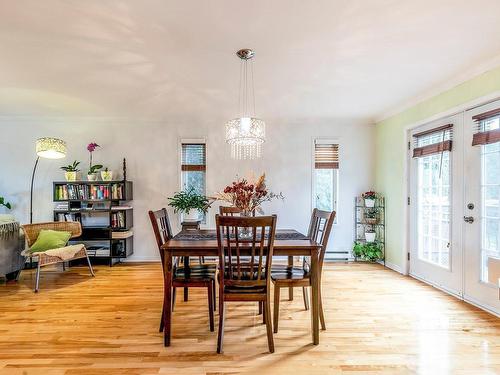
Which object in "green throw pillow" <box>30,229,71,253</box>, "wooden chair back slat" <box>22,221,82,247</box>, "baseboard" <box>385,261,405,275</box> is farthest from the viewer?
"baseboard" <box>385,261,405,275</box>

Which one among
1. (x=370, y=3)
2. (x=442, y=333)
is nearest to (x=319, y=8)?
(x=370, y=3)

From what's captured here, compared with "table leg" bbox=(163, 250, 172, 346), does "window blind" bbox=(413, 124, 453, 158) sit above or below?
above

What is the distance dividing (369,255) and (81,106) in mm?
5029

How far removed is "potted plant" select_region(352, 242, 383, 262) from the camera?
16.0 ft

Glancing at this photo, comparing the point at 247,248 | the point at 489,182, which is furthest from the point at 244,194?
the point at 489,182

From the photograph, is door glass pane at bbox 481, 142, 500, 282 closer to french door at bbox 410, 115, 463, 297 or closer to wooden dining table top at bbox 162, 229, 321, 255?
french door at bbox 410, 115, 463, 297

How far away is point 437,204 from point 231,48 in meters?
3.08

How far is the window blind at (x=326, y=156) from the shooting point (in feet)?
17.0

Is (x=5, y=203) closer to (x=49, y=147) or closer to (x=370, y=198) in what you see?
(x=49, y=147)

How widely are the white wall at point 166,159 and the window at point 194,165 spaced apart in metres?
0.12

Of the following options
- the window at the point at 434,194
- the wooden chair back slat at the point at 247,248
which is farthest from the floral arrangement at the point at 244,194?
the window at the point at 434,194

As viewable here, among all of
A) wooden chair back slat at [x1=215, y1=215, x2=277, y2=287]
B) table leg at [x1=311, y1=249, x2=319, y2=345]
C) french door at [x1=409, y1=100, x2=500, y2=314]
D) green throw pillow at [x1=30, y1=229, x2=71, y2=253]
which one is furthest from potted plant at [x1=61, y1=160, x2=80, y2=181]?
french door at [x1=409, y1=100, x2=500, y2=314]

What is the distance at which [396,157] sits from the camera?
454 cm

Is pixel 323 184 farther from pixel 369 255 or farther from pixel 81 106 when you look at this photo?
pixel 81 106
